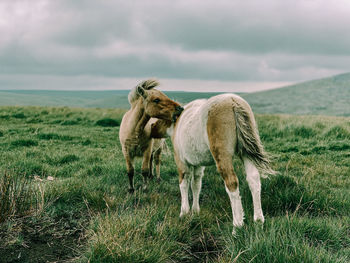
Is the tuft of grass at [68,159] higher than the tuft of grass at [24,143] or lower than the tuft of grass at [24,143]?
lower

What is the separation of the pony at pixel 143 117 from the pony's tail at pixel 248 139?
1.46m

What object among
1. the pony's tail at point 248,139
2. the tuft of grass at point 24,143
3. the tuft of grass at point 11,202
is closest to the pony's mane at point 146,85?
the pony's tail at point 248,139

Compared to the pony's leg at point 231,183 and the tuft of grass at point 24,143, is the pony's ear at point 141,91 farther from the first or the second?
the tuft of grass at point 24,143

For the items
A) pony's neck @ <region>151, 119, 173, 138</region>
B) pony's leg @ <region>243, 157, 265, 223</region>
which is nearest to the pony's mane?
pony's neck @ <region>151, 119, 173, 138</region>

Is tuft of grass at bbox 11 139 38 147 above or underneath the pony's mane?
underneath

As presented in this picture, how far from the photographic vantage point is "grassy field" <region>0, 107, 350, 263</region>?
279 cm

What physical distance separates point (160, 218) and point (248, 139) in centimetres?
144

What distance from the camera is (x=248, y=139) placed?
129 inches

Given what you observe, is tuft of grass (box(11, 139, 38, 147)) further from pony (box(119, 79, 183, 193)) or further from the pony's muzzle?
the pony's muzzle

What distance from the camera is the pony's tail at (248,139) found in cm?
327

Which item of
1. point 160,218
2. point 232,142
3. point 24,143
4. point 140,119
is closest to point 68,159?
point 24,143

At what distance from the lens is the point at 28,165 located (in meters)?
6.62

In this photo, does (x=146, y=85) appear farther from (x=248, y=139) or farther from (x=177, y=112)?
(x=248, y=139)

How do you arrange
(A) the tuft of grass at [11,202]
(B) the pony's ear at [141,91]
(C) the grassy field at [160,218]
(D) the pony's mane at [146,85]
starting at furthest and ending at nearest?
(D) the pony's mane at [146,85], (B) the pony's ear at [141,91], (A) the tuft of grass at [11,202], (C) the grassy field at [160,218]
